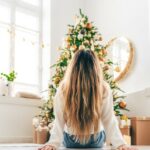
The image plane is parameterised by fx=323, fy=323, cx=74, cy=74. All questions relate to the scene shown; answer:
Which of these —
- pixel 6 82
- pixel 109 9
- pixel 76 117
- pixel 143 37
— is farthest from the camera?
pixel 109 9

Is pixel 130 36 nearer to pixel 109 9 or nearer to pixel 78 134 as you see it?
pixel 109 9

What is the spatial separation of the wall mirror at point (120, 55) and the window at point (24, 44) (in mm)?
1112

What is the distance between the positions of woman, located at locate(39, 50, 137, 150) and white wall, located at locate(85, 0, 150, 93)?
2082 millimetres

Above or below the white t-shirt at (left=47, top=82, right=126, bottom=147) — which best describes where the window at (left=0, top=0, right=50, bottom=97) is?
above

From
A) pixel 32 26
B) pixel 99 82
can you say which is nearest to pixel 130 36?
pixel 32 26

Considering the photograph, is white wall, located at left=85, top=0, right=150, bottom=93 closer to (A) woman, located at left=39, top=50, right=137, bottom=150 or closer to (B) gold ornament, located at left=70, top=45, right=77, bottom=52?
(B) gold ornament, located at left=70, top=45, right=77, bottom=52

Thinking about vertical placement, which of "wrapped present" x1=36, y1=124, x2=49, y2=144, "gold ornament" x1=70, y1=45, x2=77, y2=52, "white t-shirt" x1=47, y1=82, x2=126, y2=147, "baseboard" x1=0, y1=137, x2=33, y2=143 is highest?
"gold ornament" x1=70, y1=45, x2=77, y2=52

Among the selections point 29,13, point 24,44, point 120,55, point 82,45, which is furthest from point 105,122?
point 29,13

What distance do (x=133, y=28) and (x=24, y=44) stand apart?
5.85 ft

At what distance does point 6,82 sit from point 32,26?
124 cm

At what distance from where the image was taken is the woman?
2123 millimetres

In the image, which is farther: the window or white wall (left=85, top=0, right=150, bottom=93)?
the window

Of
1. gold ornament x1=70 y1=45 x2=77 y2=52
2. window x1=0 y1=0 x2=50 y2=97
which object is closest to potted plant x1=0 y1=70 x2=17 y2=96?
window x1=0 y1=0 x2=50 y2=97

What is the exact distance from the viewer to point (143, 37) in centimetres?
432
